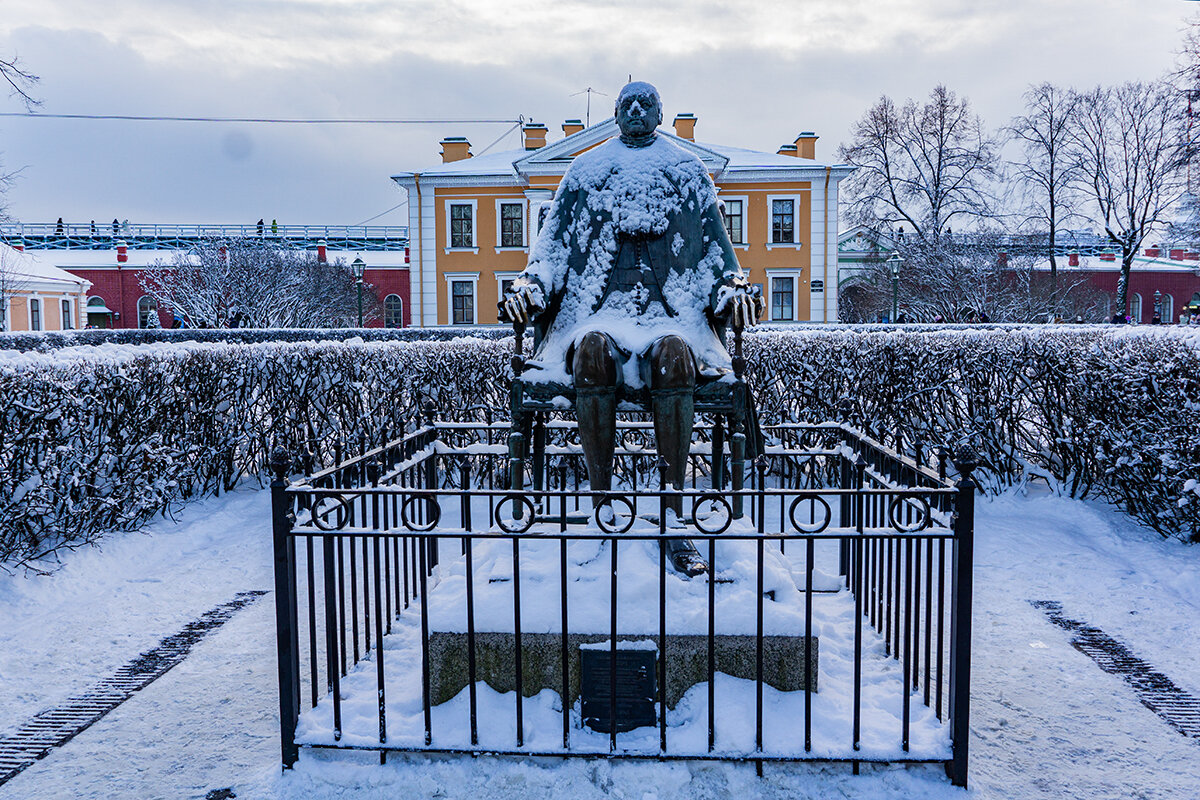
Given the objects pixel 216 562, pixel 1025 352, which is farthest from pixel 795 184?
pixel 216 562

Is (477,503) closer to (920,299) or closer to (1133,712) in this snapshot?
(1133,712)

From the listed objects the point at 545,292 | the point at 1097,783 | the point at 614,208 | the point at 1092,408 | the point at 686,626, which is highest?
the point at 614,208

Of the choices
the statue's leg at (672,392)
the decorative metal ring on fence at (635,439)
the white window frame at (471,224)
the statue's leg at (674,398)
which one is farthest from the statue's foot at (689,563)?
the white window frame at (471,224)

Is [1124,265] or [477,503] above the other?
[1124,265]

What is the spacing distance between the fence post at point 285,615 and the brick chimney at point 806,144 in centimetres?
3531

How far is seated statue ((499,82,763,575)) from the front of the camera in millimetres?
4172

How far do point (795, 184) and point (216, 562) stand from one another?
29520mm

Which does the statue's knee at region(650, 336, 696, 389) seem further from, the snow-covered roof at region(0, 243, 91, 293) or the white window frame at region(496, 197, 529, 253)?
the snow-covered roof at region(0, 243, 91, 293)

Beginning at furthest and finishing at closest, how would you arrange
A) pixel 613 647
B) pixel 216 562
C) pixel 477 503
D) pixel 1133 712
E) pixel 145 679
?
pixel 477 503 < pixel 216 562 < pixel 145 679 < pixel 1133 712 < pixel 613 647

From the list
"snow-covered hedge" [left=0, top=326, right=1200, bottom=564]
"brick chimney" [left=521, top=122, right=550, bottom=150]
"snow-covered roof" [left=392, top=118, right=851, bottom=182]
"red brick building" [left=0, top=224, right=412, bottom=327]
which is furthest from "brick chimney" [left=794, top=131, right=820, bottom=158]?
"snow-covered hedge" [left=0, top=326, right=1200, bottom=564]

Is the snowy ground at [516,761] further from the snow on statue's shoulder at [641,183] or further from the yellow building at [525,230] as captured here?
the yellow building at [525,230]

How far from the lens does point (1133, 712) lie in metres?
3.82

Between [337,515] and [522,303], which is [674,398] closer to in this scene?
[522,303]

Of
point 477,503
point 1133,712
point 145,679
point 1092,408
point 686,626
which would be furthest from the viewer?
point 477,503
